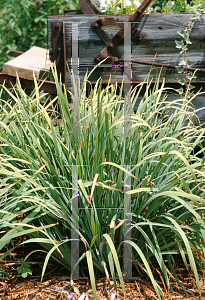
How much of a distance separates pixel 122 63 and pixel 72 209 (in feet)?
5.73

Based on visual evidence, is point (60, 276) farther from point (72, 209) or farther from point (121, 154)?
point (121, 154)

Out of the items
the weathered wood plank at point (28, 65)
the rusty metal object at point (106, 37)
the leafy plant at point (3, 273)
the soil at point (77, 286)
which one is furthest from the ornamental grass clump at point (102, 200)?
the weathered wood plank at point (28, 65)

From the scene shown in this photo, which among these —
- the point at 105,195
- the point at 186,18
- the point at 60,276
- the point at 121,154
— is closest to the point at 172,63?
the point at 186,18

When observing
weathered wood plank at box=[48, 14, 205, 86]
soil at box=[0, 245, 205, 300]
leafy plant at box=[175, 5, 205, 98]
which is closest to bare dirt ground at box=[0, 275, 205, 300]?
soil at box=[0, 245, 205, 300]

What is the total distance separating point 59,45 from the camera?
99.0 inches

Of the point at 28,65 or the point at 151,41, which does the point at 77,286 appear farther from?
the point at 28,65

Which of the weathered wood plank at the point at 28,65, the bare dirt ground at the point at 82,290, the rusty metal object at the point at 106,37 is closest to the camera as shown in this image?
the bare dirt ground at the point at 82,290

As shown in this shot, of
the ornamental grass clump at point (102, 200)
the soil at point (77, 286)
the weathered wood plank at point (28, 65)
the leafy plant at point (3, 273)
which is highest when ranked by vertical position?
the weathered wood plank at point (28, 65)

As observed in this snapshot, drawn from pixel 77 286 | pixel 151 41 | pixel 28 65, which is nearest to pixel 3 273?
pixel 77 286

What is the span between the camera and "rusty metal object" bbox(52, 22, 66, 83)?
246 centimetres

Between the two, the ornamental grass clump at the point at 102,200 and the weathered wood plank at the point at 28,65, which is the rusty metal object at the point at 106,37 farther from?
the ornamental grass clump at the point at 102,200

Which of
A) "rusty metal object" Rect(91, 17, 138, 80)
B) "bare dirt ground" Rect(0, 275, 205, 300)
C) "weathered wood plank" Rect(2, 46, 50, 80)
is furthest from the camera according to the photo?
Result: "weathered wood plank" Rect(2, 46, 50, 80)

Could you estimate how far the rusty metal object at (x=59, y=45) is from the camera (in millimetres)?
2459

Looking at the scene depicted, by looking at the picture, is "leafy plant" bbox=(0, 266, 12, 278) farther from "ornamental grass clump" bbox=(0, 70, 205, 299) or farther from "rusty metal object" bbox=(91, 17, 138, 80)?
"rusty metal object" bbox=(91, 17, 138, 80)
